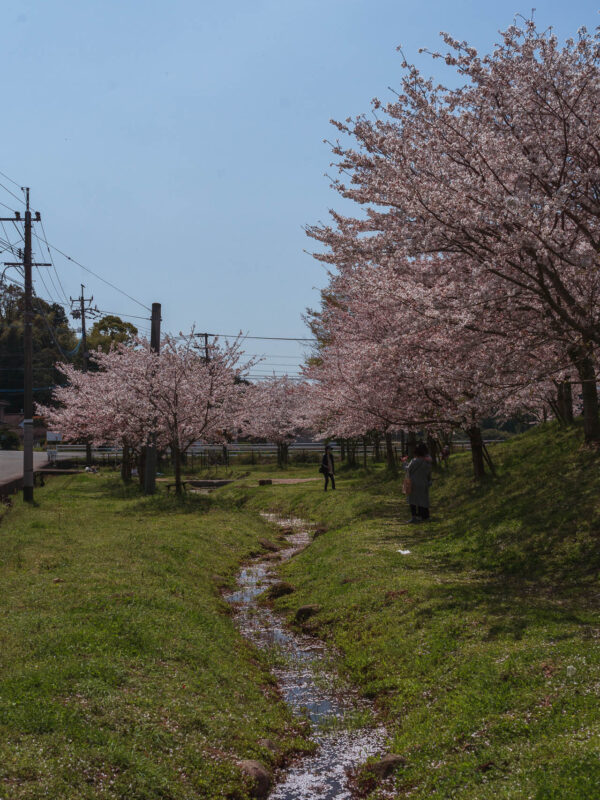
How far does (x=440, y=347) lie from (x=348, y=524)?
22.5 ft

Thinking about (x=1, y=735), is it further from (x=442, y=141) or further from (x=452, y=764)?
(x=442, y=141)

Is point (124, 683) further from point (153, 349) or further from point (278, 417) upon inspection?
point (278, 417)

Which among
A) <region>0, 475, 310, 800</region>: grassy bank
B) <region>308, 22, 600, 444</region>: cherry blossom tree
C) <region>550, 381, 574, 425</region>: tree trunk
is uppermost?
<region>308, 22, 600, 444</region>: cherry blossom tree

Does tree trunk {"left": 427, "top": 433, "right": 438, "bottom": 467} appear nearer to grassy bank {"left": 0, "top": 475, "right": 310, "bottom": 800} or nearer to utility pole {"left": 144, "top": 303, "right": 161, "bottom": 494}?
utility pole {"left": 144, "top": 303, "right": 161, "bottom": 494}

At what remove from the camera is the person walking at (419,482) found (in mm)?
16766

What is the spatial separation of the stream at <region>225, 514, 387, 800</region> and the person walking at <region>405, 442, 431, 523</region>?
5343mm

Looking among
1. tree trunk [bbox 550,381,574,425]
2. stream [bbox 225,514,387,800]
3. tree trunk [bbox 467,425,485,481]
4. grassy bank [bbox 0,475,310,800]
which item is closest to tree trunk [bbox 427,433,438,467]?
tree trunk [bbox 550,381,574,425]

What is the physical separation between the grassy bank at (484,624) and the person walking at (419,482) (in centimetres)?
51

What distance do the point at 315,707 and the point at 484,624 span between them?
2275 mm

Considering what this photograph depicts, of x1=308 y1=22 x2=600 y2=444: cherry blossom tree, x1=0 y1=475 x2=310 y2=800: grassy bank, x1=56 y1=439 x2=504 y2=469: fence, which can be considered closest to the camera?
x1=0 y1=475 x2=310 y2=800: grassy bank

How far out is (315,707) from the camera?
26.9ft

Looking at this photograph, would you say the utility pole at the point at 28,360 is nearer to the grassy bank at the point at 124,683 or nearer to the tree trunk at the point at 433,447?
the grassy bank at the point at 124,683

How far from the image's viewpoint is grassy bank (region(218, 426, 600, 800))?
570 centimetres

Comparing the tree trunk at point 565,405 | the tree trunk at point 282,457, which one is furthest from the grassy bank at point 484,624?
the tree trunk at point 282,457
